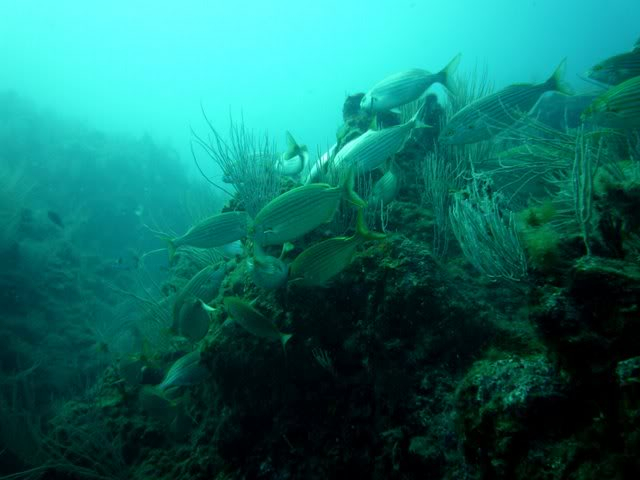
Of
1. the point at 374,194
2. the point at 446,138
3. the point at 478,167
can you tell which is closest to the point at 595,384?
the point at 374,194

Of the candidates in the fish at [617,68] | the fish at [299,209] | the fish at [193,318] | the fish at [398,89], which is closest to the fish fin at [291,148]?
the fish at [398,89]

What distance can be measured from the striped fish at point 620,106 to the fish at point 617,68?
46.6 inches

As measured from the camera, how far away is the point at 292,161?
405 cm

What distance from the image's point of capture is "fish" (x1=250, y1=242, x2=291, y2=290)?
2.23m

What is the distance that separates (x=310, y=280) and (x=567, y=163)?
243 cm

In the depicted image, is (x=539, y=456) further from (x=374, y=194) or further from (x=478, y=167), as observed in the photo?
(x=478, y=167)

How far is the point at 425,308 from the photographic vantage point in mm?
2059

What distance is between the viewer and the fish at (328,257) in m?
2.05

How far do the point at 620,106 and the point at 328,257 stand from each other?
226 cm

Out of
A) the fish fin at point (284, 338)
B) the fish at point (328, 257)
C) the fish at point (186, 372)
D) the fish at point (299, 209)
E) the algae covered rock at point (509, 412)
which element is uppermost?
the fish at point (299, 209)

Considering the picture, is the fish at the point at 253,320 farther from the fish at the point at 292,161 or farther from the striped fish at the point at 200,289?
the fish at the point at 292,161

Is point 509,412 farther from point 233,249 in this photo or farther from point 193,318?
point 233,249

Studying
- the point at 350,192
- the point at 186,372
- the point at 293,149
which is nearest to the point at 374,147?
the point at 350,192

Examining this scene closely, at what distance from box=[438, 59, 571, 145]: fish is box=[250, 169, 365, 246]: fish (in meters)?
1.54
